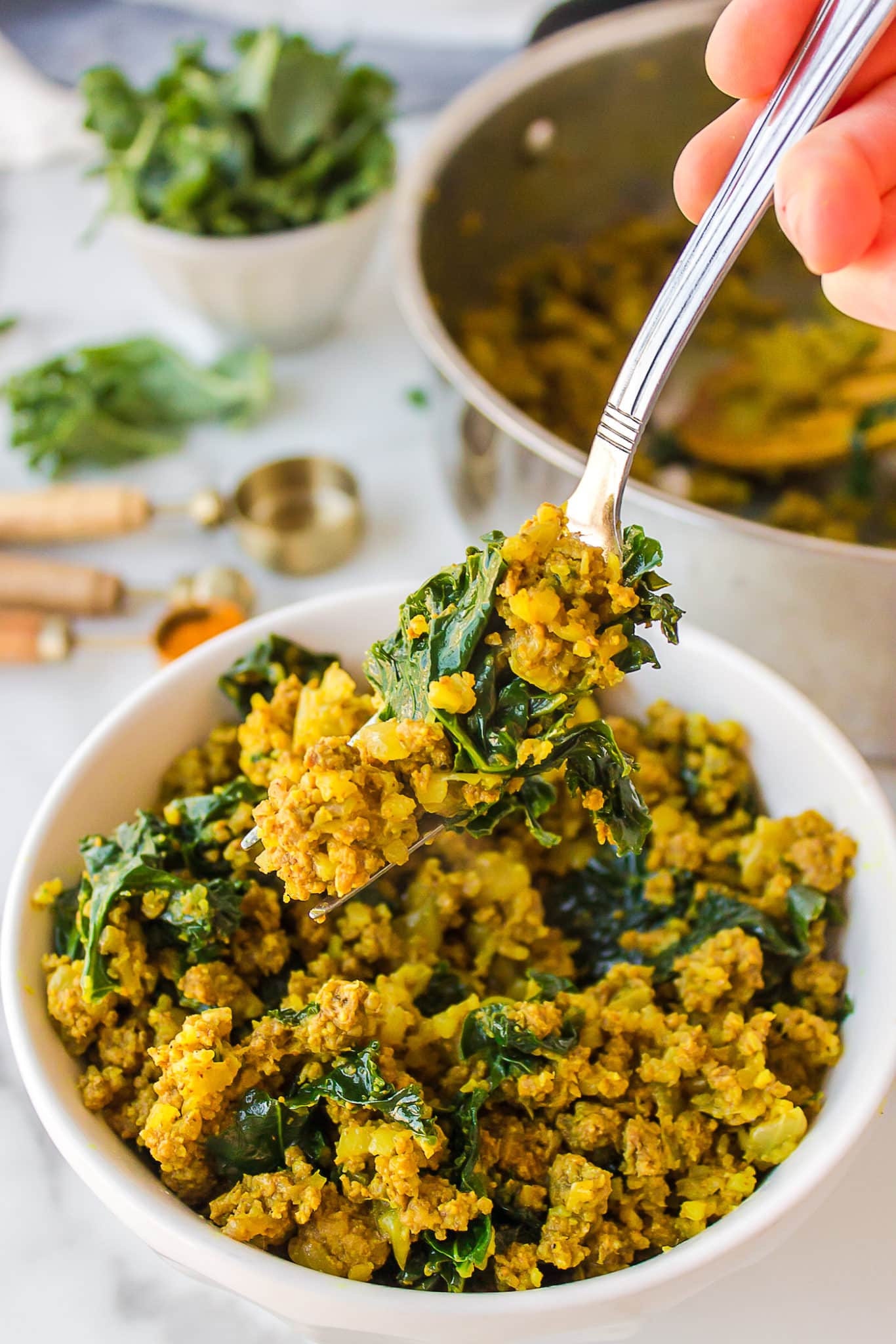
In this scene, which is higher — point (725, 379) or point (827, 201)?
point (827, 201)

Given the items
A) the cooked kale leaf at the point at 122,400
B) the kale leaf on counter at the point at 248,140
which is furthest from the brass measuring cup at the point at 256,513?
the kale leaf on counter at the point at 248,140

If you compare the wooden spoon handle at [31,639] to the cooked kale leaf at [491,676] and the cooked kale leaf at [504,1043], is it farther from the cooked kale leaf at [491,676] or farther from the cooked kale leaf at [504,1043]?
the cooked kale leaf at [504,1043]

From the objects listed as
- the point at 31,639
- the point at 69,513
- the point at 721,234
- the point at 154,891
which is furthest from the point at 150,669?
the point at 721,234

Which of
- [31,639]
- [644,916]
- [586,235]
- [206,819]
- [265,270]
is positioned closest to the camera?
[206,819]

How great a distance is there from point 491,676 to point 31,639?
4.47ft

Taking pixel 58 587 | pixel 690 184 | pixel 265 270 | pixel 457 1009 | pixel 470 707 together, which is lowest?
pixel 58 587

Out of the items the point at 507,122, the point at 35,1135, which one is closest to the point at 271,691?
the point at 35,1135

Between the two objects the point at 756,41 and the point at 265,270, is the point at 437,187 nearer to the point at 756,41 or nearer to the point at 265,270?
the point at 265,270

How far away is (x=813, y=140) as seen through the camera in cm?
135

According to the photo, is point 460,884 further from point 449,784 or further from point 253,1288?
point 253,1288

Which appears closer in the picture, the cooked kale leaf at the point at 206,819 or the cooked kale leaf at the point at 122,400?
the cooked kale leaf at the point at 206,819

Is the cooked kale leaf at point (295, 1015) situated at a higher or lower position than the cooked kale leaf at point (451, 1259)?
higher

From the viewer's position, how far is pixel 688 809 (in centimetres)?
180

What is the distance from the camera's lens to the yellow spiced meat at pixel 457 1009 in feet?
4.41
